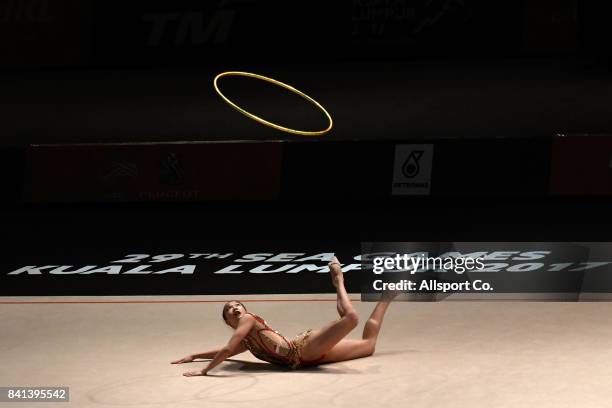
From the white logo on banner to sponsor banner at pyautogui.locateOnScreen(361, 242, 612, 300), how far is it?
4.99 ft

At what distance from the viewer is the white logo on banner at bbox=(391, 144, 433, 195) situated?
1005 centimetres

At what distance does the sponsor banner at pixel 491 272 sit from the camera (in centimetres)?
784

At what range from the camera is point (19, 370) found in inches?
256

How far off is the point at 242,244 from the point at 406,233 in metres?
1.50

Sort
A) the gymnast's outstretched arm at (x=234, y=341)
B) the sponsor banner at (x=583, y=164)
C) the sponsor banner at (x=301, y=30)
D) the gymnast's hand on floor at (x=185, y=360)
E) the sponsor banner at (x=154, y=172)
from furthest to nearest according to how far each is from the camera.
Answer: the sponsor banner at (x=301, y=30)
the sponsor banner at (x=154, y=172)
the sponsor banner at (x=583, y=164)
the gymnast's hand on floor at (x=185, y=360)
the gymnast's outstretched arm at (x=234, y=341)

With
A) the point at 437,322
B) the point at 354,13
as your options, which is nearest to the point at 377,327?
the point at 437,322

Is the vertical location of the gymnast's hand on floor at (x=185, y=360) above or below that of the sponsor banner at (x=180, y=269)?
below

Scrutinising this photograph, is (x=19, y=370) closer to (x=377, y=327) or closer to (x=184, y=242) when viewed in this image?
(x=377, y=327)

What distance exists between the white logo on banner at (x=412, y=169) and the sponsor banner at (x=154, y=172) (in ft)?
3.98

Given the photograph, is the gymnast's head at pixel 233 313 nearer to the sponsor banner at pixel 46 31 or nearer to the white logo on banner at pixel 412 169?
the white logo on banner at pixel 412 169

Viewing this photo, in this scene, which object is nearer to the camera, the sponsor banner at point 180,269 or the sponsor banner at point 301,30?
the sponsor banner at point 180,269

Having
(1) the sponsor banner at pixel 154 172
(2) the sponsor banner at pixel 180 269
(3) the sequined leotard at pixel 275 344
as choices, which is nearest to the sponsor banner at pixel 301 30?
(1) the sponsor banner at pixel 154 172

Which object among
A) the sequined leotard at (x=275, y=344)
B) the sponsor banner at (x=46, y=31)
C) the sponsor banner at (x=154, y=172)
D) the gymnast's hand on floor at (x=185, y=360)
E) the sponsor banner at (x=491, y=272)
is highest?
the sponsor banner at (x=46, y=31)

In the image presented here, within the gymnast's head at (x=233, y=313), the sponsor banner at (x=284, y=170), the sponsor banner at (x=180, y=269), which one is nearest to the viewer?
the gymnast's head at (x=233, y=313)
